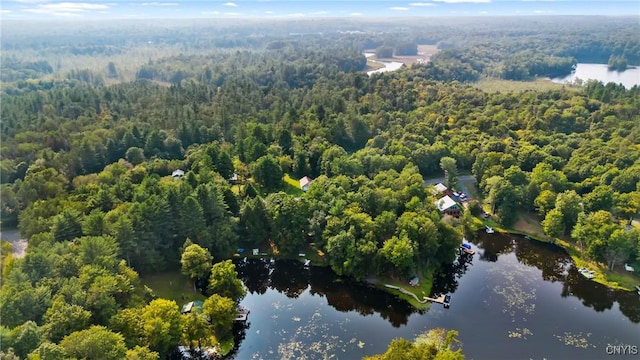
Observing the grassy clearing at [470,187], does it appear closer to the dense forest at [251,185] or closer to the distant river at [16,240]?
the dense forest at [251,185]

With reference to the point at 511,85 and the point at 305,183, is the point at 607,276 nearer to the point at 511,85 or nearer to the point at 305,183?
the point at 305,183

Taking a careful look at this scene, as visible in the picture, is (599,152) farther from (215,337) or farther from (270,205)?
(215,337)

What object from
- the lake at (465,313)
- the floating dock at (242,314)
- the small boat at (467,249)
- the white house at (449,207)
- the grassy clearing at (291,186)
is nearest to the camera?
the lake at (465,313)

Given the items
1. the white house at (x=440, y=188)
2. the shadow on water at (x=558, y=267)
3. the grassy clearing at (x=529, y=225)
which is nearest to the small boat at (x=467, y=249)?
the shadow on water at (x=558, y=267)

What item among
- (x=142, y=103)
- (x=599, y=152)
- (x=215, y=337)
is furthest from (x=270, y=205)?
(x=142, y=103)

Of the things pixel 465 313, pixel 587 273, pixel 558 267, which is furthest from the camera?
pixel 558 267

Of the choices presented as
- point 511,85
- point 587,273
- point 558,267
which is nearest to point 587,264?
point 587,273
